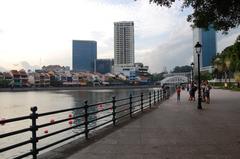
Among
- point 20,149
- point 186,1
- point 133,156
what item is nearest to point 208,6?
point 186,1

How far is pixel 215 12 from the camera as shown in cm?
1573

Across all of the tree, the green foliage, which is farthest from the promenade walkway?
the green foliage

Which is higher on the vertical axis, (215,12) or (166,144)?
(215,12)

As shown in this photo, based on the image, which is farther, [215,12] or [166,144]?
[215,12]

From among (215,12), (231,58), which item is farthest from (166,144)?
(231,58)

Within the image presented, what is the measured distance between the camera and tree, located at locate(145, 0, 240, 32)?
13.9m

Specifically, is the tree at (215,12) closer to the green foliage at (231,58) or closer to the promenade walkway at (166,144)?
the promenade walkway at (166,144)

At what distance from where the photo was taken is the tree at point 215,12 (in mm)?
13866

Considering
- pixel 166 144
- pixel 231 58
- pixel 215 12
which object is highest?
pixel 231 58

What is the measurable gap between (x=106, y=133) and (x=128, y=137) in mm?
1309

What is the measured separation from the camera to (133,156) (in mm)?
9656

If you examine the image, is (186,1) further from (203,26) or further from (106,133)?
(106,133)

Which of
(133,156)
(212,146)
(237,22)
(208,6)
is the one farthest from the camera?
(237,22)

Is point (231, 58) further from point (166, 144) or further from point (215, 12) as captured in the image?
point (166, 144)
